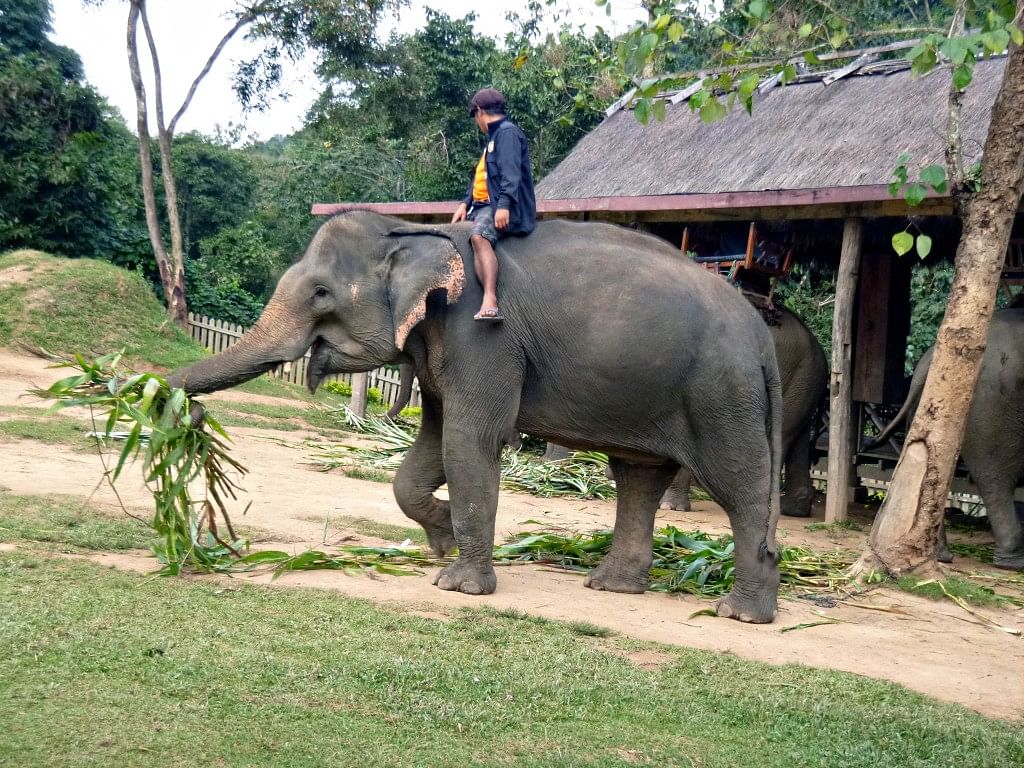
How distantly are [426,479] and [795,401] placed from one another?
530 centimetres

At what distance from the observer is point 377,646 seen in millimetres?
4609

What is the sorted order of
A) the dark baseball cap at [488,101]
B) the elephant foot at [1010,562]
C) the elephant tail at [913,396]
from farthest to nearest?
the elephant tail at [913,396], the elephant foot at [1010,562], the dark baseball cap at [488,101]

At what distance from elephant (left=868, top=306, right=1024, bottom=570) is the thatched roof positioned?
1847 mm

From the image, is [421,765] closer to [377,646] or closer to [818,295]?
[377,646]

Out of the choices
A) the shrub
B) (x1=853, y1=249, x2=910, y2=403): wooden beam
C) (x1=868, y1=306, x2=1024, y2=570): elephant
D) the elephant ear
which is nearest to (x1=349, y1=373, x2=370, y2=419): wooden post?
the shrub

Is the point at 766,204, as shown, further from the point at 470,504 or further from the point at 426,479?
the point at 470,504

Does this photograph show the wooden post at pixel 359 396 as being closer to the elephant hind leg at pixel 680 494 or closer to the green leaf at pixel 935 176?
the elephant hind leg at pixel 680 494

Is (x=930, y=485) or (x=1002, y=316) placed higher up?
(x=1002, y=316)

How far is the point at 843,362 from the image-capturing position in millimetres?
9617

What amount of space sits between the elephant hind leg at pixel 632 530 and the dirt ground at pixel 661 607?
0.53 feet

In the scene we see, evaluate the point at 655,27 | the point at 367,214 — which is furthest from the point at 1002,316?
the point at 367,214

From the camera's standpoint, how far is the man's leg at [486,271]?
19.4ft

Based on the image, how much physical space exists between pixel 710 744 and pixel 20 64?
21276 mm

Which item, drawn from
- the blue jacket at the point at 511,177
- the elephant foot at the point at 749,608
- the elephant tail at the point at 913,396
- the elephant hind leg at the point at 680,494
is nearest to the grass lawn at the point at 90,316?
the elephant hind leg at the point at 680,494
